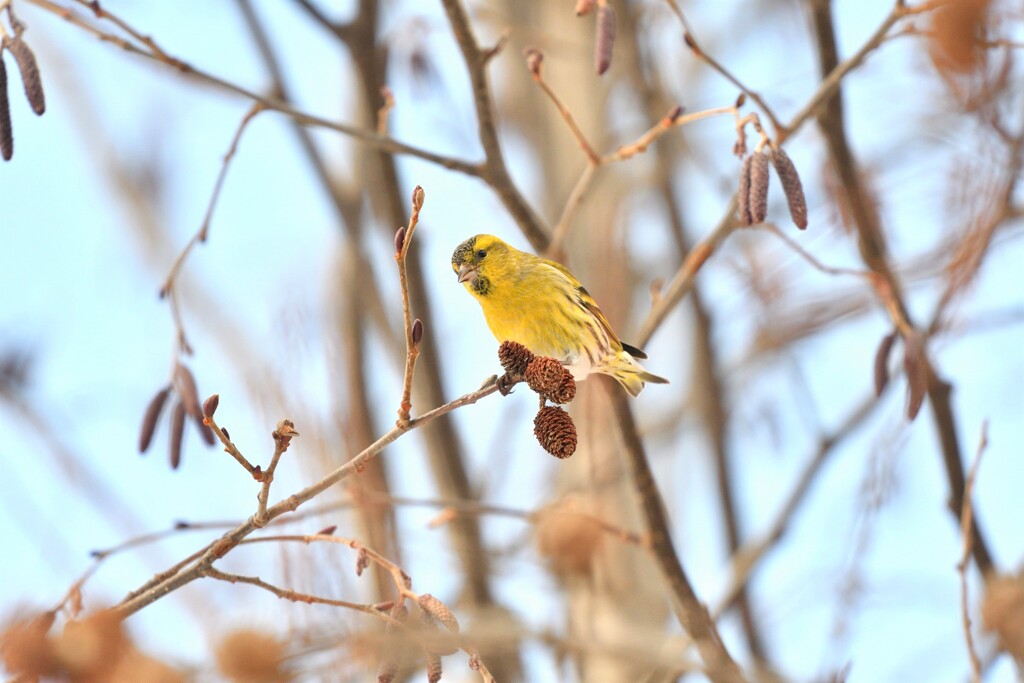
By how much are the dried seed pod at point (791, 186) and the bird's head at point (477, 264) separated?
1.20m

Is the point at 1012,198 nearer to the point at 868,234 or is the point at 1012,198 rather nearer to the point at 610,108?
the point at 868,234

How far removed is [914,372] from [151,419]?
5.54 feet

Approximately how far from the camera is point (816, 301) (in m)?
4.02

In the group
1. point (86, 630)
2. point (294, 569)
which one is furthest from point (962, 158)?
point (86, 630)

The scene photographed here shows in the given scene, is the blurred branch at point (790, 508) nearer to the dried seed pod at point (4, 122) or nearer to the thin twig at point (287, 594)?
the thin twig at point (287, 594)

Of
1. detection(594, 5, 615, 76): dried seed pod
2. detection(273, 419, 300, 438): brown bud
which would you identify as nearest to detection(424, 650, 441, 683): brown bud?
detection(273, 419, 300, 438): brown bud

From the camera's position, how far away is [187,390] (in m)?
2.37

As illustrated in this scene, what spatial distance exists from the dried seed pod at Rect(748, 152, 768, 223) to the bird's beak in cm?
123

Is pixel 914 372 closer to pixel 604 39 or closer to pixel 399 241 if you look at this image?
pixel 604 39

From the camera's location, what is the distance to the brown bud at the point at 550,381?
5.60 ft

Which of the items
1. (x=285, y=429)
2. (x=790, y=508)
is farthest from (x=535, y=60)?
(x=790, y=508)

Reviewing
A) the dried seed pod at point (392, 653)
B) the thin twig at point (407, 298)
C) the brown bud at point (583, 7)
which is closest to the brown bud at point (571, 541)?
the dried seed pod at point (392, 653)

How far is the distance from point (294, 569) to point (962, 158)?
2.44m

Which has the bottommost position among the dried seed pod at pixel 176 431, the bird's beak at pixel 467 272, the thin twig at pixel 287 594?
the thin twig at pixel 287 594
